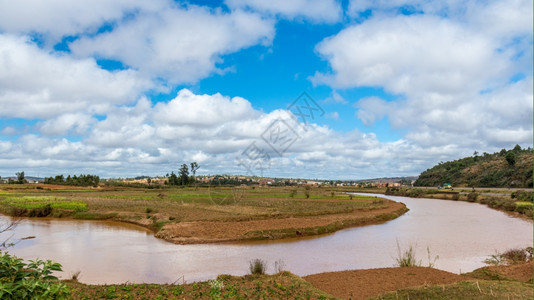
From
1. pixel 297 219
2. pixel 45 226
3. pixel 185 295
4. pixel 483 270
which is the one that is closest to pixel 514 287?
pixel 483 270

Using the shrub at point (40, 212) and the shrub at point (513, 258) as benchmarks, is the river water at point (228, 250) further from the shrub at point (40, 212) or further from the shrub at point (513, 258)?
the shrub at point (40, 212)

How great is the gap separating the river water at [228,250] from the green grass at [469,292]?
12.6 feet

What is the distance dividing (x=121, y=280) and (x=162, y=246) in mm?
6551

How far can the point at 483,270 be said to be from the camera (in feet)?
40.3

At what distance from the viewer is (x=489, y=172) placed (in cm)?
9344

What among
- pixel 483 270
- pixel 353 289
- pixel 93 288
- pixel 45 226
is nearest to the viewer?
pixel 93 288

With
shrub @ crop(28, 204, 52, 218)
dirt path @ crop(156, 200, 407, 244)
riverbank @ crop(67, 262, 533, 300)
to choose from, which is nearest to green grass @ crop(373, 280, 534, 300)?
riverbank @ crop(67, 262, 533, 300)

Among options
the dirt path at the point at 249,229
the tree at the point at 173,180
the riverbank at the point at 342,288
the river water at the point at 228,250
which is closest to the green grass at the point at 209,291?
the riverbank at the point at 342,288

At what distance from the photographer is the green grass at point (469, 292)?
27.1 feet

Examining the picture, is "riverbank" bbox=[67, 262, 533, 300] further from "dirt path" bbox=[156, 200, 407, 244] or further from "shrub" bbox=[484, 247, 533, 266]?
"dirt path" bbox=[156, 200, 407, 244]

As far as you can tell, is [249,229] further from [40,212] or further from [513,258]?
[40,212]

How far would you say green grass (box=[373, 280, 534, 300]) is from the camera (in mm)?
8266

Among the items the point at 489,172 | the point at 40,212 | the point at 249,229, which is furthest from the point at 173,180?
the point at 489,172

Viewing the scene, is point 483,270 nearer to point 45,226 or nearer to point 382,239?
point 382,239
